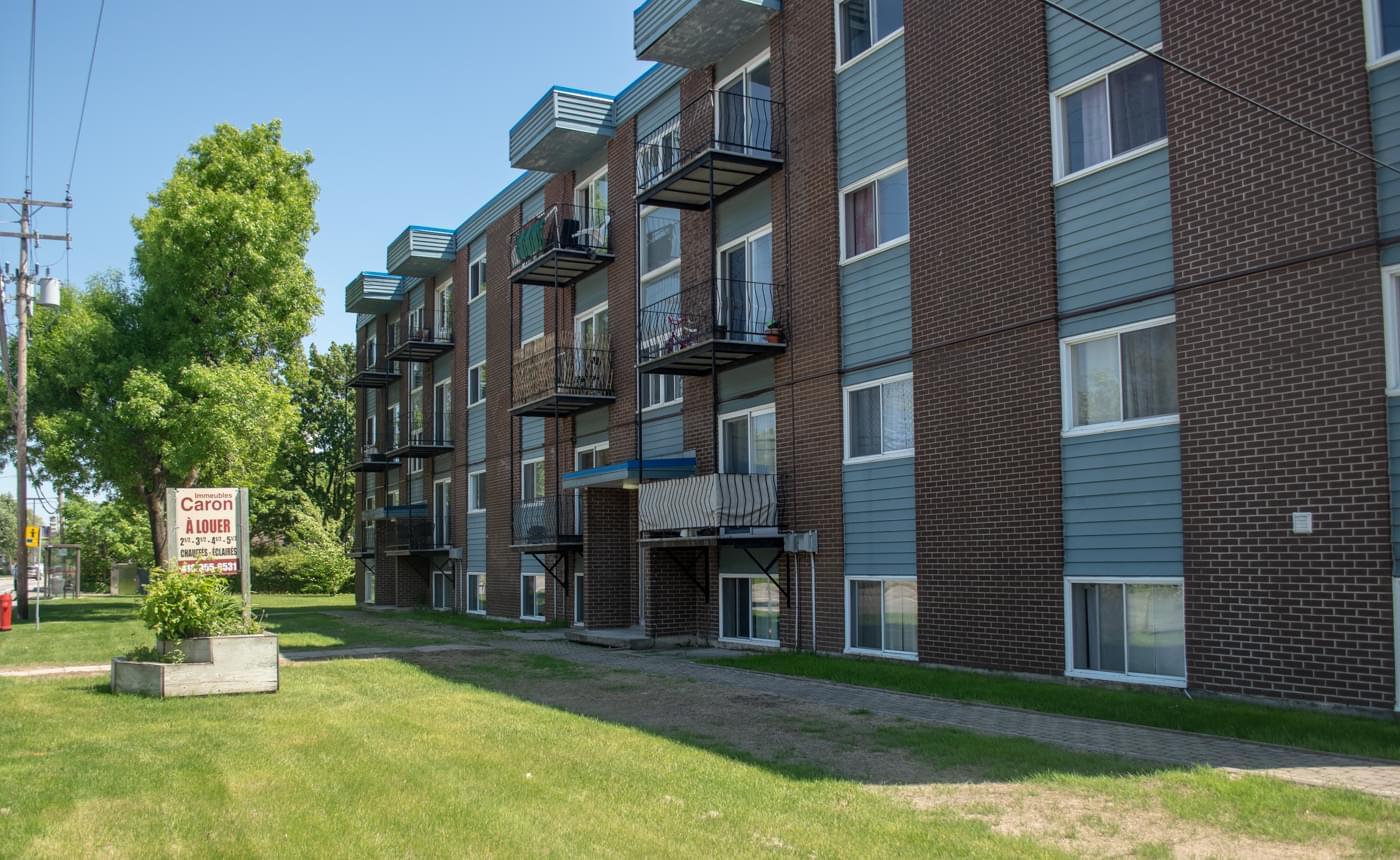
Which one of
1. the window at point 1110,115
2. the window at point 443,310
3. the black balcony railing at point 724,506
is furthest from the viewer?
the window at point 443,310

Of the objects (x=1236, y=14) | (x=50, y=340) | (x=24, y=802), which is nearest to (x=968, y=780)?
(x=24, y=802)

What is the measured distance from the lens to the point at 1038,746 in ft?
32.0

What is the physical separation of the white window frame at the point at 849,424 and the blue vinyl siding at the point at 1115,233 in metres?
3.14

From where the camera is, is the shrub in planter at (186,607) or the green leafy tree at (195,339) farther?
the green leafy tree at (195,339)

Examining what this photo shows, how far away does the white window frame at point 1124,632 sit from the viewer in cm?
1259

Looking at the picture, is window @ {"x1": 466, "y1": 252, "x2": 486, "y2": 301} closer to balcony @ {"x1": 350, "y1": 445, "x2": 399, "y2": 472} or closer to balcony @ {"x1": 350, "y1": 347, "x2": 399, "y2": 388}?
balcony @ {"x1": 350, "y1": 347, "x2": 399, "y2": 388}

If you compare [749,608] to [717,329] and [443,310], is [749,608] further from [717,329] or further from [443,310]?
[443,310]

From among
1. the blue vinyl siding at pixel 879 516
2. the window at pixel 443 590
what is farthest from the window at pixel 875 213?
the window at pixel 443 590

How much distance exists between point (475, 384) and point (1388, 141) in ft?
87.3

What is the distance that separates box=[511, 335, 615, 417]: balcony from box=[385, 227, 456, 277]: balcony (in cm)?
1046

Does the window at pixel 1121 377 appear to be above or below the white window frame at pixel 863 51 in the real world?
below

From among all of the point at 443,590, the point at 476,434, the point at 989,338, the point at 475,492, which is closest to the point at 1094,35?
the point at 989,338

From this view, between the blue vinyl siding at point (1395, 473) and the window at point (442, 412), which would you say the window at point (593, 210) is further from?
the blue vinyl siding at point (1395, 473)

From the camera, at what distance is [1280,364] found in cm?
1153
